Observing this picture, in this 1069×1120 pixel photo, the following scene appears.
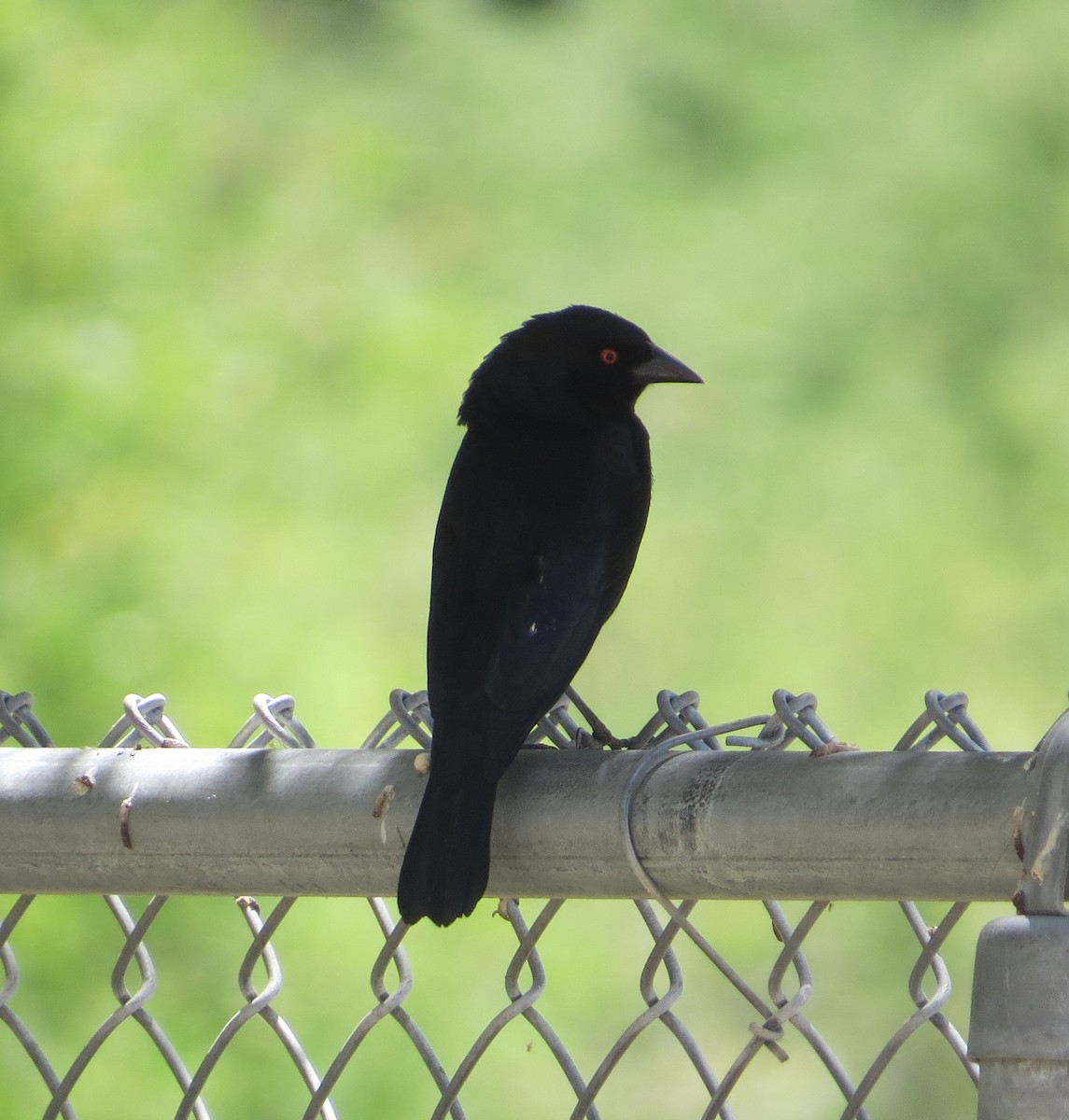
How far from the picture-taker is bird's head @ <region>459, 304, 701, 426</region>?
11.4ft

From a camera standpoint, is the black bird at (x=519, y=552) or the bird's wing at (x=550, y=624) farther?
the bird's wing at (x=550, y=624)

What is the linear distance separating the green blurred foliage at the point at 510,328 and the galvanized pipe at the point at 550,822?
332 centimetres

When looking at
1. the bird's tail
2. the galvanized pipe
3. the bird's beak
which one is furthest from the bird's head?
the bird's tail

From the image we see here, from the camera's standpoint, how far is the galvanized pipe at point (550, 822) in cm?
143

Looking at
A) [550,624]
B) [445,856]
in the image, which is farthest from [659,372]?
[445,856]

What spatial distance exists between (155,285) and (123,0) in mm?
1662

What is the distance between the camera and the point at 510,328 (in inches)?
361

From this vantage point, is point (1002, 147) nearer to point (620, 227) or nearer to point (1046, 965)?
point (620, 227)

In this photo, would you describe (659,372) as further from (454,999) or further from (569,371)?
(454,999)

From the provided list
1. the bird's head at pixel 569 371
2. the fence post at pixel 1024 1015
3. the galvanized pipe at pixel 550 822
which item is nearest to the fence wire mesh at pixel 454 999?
the galvanized pipe at pixel 550 822

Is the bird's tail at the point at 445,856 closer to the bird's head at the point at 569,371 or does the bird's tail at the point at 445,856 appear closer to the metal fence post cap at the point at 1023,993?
the metal fence post cap at the point at 1023,993

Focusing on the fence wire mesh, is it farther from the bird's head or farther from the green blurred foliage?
the bird's head

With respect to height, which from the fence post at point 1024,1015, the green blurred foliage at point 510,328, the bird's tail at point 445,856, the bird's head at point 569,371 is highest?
the green blurred foliage at point 510,328

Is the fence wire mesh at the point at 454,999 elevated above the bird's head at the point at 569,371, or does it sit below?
below
